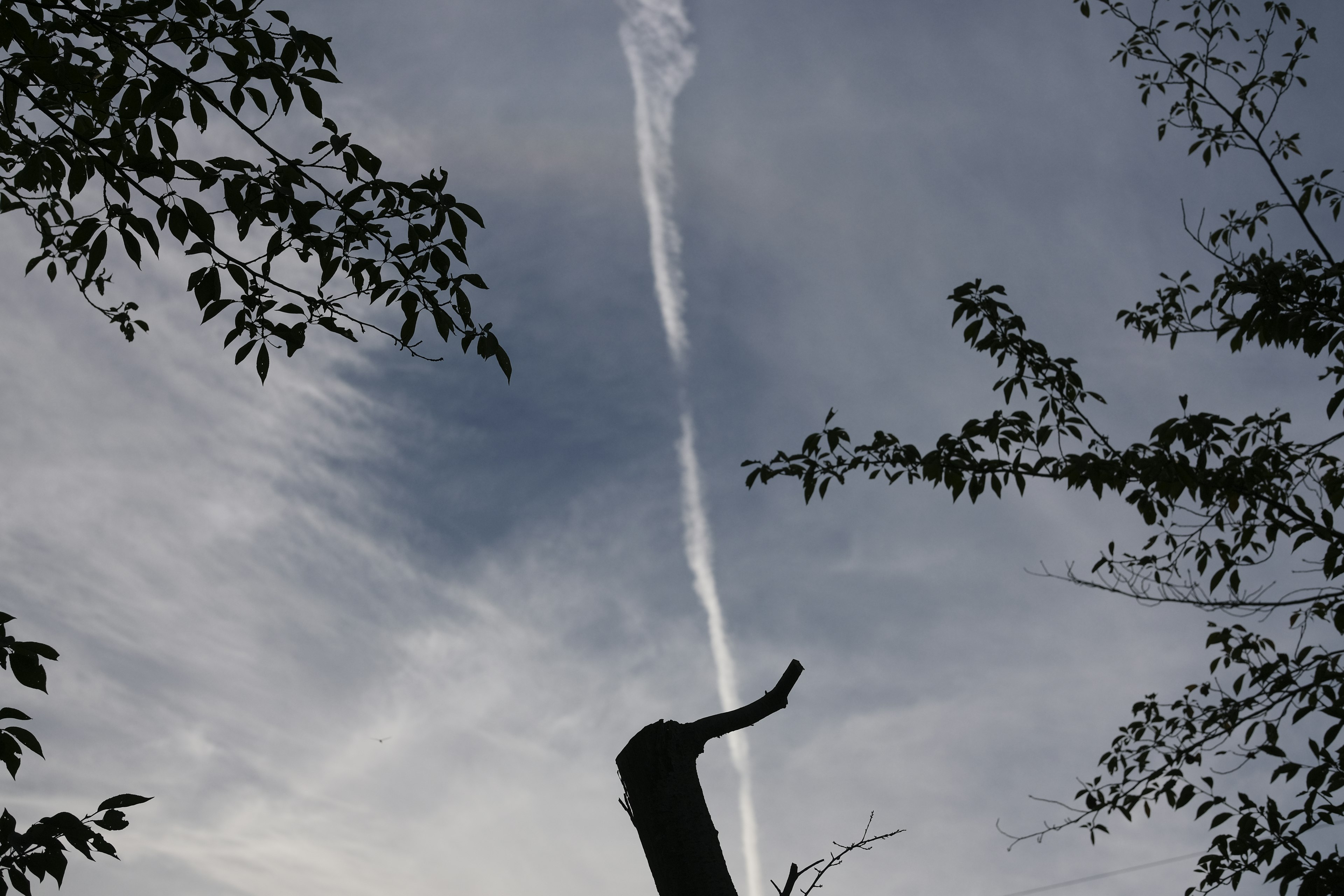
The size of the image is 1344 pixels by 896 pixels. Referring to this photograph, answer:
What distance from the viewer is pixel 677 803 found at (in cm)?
423

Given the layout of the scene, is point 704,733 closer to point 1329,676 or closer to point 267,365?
point 267,365

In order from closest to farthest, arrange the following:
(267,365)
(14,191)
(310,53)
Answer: (310,53) < (267,365) < (14,191)

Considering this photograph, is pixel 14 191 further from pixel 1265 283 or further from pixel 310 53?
pixel 1265 283

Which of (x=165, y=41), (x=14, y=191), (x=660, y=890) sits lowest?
(x=660, y=890)

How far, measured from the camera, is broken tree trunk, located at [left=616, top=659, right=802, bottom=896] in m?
4.14

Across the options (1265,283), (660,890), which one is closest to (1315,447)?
(1265,283)

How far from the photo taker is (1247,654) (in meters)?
6.39

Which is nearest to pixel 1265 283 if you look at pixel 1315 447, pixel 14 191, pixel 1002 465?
pixel 1315 447

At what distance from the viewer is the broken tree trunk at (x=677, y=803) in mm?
4137

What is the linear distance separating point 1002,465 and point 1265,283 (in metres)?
2.39

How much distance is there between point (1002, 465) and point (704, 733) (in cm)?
301

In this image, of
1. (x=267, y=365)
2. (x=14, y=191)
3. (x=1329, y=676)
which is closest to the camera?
(x=267, y=365)

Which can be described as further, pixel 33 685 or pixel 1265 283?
pixel 1265 283

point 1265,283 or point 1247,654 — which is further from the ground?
point 1265,283
